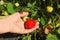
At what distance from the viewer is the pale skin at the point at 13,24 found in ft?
5.48

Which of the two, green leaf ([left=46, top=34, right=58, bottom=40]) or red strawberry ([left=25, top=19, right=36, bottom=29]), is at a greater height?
red strawberry ([left=25, top=19, right=36, bottom=29])

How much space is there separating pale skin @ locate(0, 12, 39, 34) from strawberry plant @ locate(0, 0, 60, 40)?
48 millimetres

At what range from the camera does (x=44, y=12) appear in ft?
5.22

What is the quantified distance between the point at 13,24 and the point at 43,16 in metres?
0.34

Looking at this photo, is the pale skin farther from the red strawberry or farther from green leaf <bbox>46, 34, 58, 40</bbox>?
green leaf <bbox>46, 34, 58, 40</bbox>

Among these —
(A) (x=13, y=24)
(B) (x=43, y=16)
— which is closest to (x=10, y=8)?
(A) (x=13, y=24)

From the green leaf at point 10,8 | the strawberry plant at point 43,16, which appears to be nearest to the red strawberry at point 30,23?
the strawberry plant at point 43,16

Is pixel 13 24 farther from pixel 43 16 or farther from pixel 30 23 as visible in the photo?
pixel 43 16

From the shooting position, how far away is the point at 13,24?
1749mm

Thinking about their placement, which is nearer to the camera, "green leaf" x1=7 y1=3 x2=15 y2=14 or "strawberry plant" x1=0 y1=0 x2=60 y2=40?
"strawberry plant" x1=0 y1=0 x2=60 y2=40

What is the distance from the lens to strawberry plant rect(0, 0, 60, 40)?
1.54 m

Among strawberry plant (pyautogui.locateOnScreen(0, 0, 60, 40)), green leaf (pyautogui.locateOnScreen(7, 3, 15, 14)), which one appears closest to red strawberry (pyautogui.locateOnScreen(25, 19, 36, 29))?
strawberry plant (pyautogui.locateOnScreen(0, 0, 60, 40))

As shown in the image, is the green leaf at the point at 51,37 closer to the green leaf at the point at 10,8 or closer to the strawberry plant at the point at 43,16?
the strawberry plant at the point at 43,16

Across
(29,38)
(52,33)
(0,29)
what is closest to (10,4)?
(0,29)
